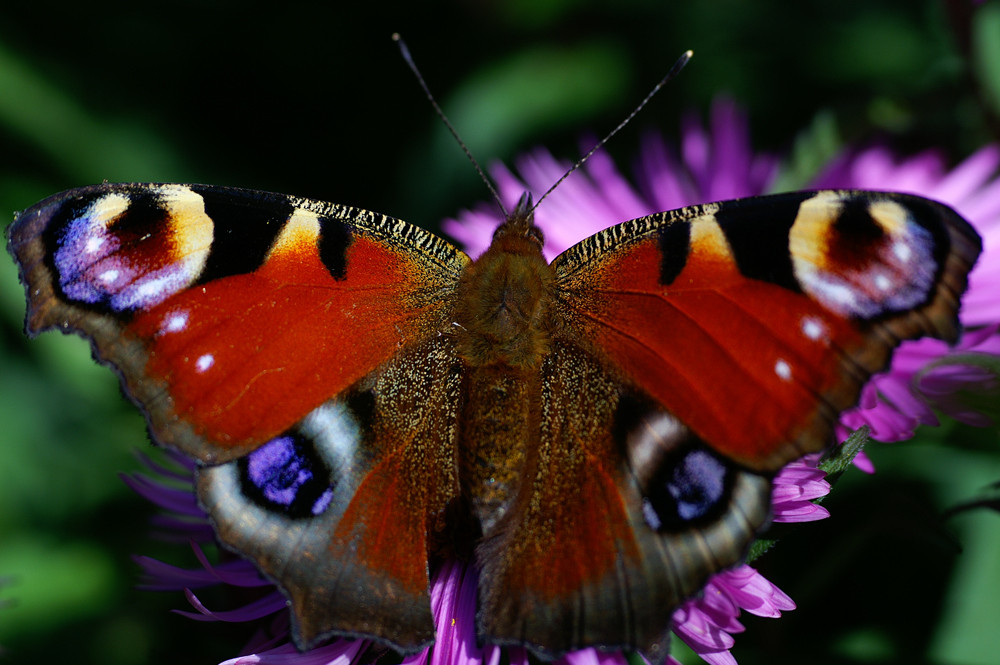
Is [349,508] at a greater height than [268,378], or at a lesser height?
lesser

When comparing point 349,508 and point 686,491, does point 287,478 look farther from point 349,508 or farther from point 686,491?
point 686,491

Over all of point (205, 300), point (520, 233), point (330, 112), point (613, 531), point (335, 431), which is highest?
point (330, 112)

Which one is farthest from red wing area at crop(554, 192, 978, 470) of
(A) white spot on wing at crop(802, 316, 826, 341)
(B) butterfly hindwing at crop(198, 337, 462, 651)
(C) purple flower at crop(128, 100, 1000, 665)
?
(B) butterfly hindwing at crop(198, 337, 462, 651)

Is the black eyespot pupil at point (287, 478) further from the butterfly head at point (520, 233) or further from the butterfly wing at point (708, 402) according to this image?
the butterfly head at point (520, 233)

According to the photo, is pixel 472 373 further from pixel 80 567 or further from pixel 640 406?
pixel 80 567

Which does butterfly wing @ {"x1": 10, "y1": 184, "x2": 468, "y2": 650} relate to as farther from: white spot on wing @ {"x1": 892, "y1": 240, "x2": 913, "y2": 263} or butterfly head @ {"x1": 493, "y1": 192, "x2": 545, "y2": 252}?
white spot on wing @ {"x1": 892, "y1": 240, "x2": 913, "y2": 263}

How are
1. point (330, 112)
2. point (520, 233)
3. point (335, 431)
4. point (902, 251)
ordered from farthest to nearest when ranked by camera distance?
1. point (330, 112)
2. point (520, 233)
3. point (335, 431)
4. point (902, 251)

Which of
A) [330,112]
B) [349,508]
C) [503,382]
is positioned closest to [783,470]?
[503,382]
